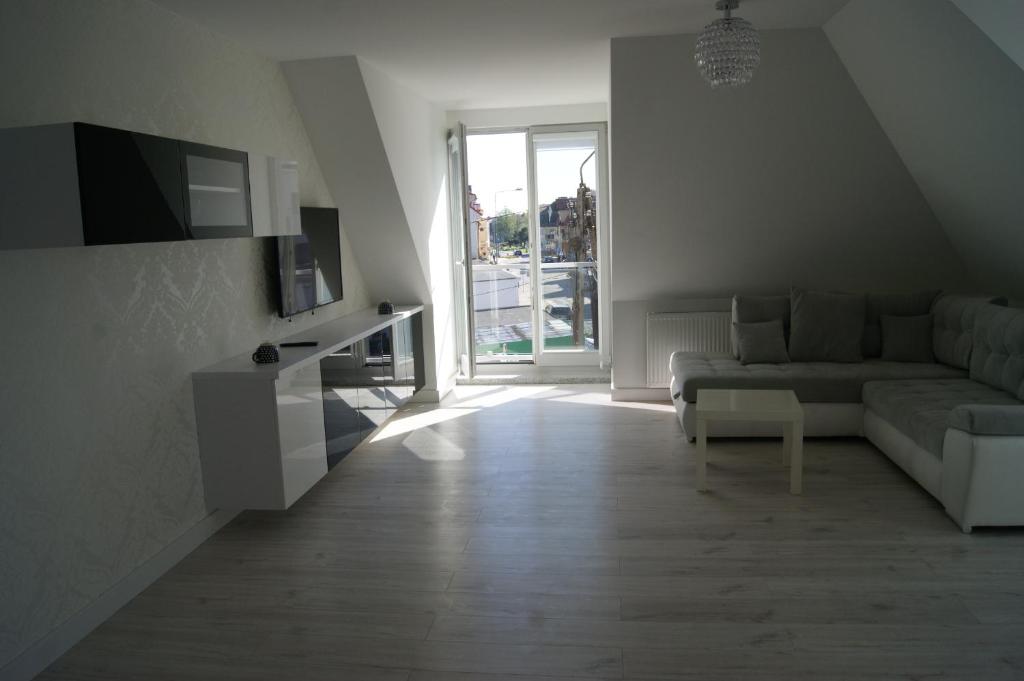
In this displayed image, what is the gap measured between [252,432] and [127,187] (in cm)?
137

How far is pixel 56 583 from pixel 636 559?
223 cm

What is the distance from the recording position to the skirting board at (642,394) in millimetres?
5836

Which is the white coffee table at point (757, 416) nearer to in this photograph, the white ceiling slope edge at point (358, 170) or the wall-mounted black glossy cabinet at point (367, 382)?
the wall-mounted black glossy cabinet at point (367, 382)

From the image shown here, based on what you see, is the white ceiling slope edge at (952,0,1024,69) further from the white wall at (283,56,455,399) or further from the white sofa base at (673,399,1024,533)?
the white wall at (283,56,455,399)

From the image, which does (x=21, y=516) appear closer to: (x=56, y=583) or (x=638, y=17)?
(x=56, y=583)

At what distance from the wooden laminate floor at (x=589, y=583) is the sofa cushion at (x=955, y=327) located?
954mm

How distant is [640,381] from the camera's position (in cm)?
583

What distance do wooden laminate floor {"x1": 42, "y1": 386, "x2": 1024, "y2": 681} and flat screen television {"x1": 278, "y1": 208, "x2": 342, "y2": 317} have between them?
3.74 ft

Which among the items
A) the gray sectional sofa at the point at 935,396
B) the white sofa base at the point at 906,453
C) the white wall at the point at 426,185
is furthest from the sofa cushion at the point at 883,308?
the white wall at the point at 426,185

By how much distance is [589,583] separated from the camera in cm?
299

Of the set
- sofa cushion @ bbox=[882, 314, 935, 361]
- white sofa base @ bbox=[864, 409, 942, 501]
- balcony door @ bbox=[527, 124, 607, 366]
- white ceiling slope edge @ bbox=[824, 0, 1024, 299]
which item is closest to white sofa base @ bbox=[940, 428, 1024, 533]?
white sofa base @ bbox=[864, 409, 942, 501]

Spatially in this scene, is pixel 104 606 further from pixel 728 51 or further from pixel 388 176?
pixel 728 51

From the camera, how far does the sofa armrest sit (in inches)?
127

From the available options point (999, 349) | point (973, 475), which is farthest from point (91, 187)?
point (999, 349)
